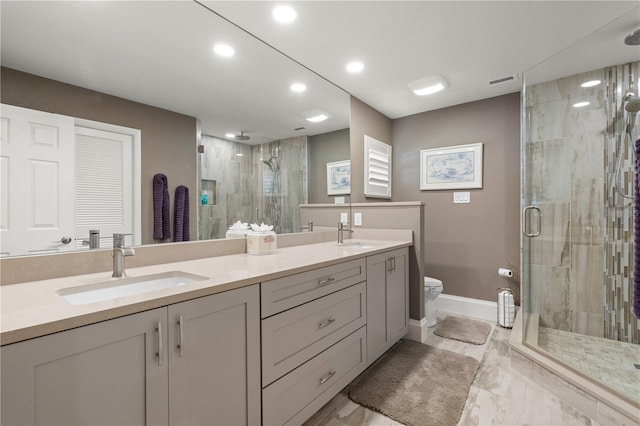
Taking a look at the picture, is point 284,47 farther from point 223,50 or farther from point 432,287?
point 432,287

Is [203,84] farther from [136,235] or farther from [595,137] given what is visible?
[595,137]

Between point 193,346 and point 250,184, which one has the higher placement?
point 250,184

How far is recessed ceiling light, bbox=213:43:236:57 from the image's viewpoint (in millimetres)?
1834

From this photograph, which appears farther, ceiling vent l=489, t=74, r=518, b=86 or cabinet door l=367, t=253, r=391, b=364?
ceiling vent l=489, t=74, r=518, b=86

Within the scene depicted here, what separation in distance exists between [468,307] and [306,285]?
252cm

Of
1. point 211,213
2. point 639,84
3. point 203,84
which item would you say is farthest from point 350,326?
point 639,84

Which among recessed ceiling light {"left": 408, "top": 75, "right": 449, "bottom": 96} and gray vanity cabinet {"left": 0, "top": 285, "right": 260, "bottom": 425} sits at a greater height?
recessed ceiling light {"left": 408, "top": 75, "right": 449, "bottom": 96}

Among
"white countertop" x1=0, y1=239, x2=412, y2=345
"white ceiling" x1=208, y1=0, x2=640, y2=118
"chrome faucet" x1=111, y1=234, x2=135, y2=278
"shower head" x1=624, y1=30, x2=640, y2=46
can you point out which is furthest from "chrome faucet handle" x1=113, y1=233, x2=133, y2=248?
"shower head" x1=624, y1=30, x2=640, y2=46

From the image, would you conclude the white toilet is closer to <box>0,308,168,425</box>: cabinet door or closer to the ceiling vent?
the ceiling vent

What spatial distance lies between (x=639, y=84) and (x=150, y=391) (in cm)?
363

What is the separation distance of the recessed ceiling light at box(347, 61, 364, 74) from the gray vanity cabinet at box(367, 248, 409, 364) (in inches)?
61.3

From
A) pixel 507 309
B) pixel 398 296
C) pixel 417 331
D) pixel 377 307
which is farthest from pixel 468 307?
pixel 377 307

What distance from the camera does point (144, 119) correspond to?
1.47 m

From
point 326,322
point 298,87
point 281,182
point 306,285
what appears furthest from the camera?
point 298,87
